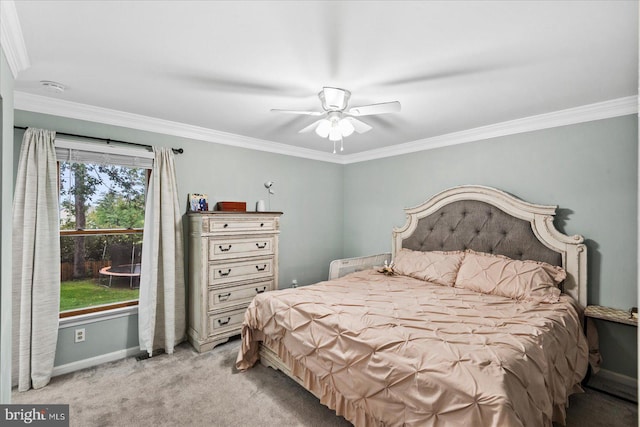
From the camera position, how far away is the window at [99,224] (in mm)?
2852

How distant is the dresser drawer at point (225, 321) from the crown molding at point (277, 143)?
79.0 inches

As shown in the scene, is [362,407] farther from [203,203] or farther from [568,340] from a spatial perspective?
[203,203]

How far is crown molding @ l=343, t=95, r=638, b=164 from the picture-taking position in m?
2.58

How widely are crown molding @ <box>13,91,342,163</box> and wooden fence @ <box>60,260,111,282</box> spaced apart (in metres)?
1.38

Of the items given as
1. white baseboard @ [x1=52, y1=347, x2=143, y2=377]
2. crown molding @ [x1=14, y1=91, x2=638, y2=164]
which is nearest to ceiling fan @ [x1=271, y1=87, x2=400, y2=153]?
crown molding @ [x1=14, y1=91, x2=638, y2=164]

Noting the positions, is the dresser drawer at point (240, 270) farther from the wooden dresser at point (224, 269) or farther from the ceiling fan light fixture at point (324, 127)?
the ceiling fan light fixture at point (324, 127)

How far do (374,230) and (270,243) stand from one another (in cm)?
169

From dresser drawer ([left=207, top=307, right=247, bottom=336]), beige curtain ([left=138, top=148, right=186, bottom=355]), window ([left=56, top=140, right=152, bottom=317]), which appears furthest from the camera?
dresser drawer ([left=207, top=307, right=247, bottom=336])

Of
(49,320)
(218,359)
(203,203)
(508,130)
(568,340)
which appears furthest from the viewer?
(203,203)

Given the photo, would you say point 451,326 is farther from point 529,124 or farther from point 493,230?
point 529,124

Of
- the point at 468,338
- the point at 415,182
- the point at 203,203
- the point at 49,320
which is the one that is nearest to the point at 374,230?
the point at 415,182

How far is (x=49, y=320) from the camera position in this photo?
2578 millimetres

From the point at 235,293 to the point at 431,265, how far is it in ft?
7.15

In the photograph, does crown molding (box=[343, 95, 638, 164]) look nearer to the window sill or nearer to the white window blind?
the white window blind
